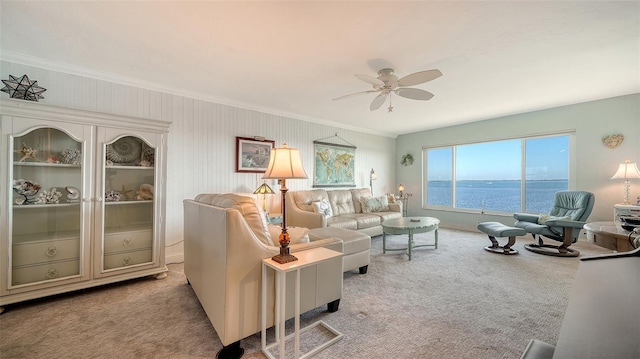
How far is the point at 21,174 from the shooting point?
88.9 inches

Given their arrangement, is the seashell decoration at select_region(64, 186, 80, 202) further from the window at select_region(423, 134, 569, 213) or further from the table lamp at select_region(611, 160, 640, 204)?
the table lamp at select_region(611, 160, 640, 204)

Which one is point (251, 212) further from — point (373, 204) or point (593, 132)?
point (593, 132)

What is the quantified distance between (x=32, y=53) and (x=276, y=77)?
2398 mm

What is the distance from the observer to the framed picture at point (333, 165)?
5160 millimetres

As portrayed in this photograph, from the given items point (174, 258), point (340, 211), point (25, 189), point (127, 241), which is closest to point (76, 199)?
point (25, 189)

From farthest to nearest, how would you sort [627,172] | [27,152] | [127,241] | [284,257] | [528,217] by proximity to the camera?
[528,217] < [627,172] < [127,241] < [27,152] < [284,257]

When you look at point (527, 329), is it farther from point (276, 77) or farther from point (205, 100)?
point (205, 100)

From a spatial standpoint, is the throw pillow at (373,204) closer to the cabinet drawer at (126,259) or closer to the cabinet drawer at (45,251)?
the cabinet drawer at (126,259)

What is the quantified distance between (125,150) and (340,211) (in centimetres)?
343

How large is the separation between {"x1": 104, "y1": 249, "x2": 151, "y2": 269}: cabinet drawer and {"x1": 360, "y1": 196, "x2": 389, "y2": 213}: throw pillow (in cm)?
359

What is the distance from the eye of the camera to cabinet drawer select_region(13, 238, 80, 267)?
219 cm

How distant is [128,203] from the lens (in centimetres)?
274

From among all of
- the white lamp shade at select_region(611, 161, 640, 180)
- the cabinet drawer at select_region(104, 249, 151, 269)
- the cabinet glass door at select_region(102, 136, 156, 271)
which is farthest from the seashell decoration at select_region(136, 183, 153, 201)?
the white lamp shade at select_region(611, 161, 640, 180)

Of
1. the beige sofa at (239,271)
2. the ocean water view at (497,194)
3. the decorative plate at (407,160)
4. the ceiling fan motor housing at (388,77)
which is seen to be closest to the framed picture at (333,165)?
the decorative plate at (407,160)
